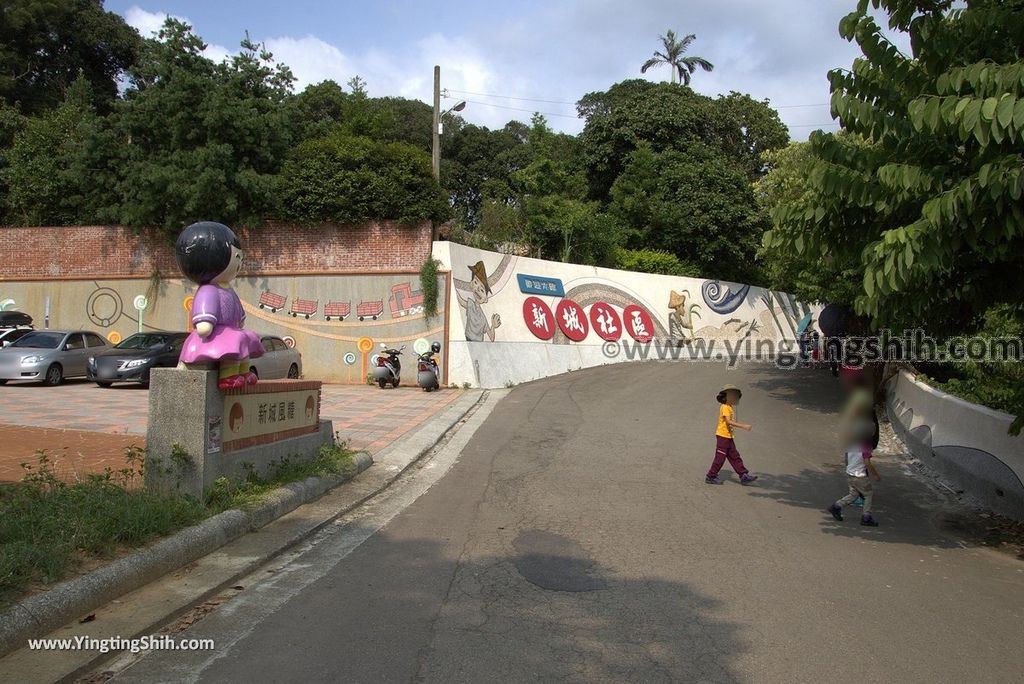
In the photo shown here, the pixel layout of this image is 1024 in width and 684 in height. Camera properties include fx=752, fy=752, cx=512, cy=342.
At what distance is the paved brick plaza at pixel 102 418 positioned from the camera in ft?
27.7

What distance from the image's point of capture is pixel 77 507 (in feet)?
18.4

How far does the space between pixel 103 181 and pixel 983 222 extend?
24.9 m

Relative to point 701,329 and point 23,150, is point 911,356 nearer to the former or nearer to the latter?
point 701,329

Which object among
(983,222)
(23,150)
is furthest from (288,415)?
(23,150)

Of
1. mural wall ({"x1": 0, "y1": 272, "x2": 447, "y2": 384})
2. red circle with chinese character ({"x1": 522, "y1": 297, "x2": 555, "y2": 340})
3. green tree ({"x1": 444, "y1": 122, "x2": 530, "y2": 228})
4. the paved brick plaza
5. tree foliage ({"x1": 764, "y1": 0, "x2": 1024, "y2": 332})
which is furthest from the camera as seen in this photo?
green tree ({"x1": 444, "y1": 122, "x2": 530, "y2": 228})

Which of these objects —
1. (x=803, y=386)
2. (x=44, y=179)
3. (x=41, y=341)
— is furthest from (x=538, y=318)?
(x=44, y=179)

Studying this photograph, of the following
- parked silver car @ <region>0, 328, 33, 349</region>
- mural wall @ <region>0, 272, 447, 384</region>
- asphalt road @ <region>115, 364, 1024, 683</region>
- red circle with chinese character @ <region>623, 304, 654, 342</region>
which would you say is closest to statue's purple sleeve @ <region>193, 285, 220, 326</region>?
asphalt road @ <region>115, 364, 1024, 683</region>

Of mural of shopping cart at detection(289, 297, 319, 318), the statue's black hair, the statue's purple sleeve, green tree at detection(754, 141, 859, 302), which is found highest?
green tree at detection(754, 141, 859, 302)

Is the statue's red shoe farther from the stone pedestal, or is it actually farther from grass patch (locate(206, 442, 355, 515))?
grass patch (locate(206, 442, 355, 515))

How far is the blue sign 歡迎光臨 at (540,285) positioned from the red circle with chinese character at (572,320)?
1.43ft

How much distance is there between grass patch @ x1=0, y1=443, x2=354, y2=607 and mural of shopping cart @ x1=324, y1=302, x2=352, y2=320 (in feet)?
46.5

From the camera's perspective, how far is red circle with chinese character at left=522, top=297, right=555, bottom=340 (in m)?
23.0

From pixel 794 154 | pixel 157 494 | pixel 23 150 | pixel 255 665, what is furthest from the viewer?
pixel 23 150

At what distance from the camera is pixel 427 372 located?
19031 millimetres
